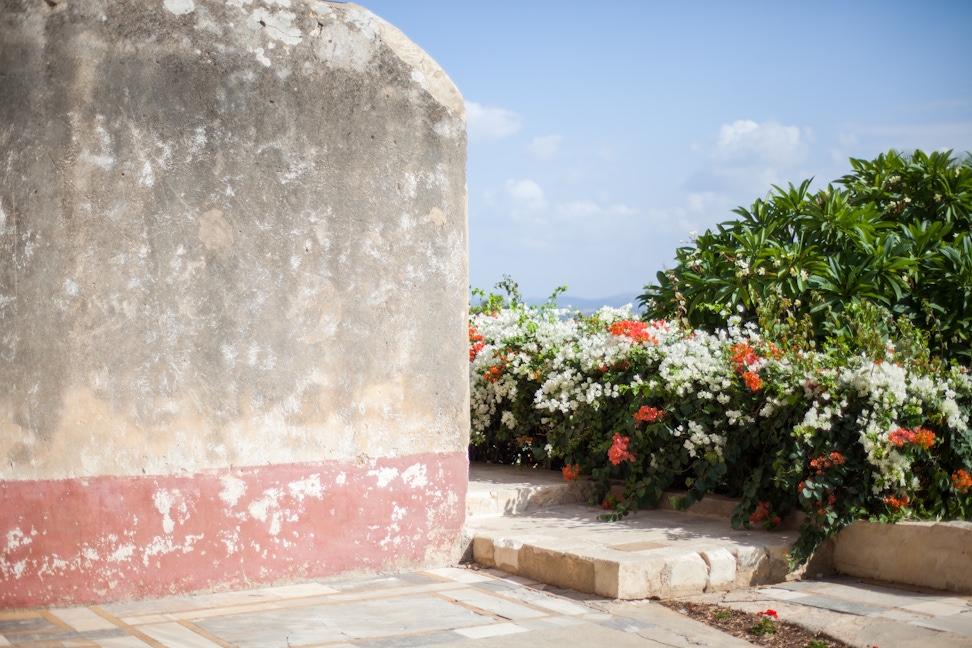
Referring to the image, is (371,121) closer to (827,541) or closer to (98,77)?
(98,77)

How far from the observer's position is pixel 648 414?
577 cm

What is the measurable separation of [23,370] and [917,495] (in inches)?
174

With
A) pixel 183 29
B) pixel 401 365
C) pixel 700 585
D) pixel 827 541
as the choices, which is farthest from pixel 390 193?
pixel 827 541

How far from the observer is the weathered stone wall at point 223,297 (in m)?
4.17

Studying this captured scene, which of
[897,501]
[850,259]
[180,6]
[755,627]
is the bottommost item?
[755,627]

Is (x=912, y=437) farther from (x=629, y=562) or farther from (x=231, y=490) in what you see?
(x=231, y=490)

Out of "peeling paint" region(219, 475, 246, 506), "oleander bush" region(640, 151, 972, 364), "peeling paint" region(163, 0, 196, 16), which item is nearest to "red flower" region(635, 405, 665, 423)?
"oleander bush" region(640, 151, 972, 364)

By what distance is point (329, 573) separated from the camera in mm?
4789

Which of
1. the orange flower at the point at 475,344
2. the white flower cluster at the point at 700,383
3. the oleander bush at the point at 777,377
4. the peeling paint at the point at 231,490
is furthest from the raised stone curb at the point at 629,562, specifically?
the orange flower at the point at 475,344

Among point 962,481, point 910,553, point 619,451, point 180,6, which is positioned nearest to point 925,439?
point 962,481

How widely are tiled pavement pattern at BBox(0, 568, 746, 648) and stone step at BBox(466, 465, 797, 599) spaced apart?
0.15 metres

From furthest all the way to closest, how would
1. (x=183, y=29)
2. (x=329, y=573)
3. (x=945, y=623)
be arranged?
(x=329, y=573) < (x=183, y=29) < (x=945, y=623)

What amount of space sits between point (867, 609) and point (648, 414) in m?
1.81

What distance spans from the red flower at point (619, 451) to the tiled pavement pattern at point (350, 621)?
1.34 meters
